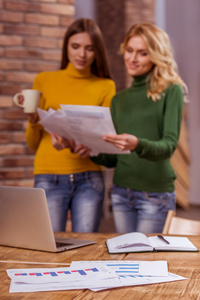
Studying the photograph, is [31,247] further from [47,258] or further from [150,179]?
[150,179]

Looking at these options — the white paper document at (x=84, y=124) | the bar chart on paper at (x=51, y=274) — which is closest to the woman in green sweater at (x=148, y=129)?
the white paper document at (x=84, y=124)

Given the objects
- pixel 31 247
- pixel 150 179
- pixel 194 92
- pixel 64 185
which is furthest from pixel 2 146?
pixel 194 92

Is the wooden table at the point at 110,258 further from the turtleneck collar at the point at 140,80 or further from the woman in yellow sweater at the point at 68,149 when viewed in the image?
the turtleneck collar at the point at 140,80

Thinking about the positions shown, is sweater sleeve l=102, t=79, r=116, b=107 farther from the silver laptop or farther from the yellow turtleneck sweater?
the silver laptop

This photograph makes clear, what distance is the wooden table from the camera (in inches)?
43.6

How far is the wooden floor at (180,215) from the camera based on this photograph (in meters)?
4.82

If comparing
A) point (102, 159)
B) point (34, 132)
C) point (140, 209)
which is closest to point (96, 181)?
point (102, 159)

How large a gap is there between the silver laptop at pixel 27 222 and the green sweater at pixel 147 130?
0.68 metres

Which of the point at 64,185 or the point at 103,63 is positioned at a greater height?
the point at 103,63

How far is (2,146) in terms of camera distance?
2.97 m

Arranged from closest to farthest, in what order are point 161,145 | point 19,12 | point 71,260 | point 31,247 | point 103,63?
1. point 71,260
2. point 31,247
3. point 161,145
4. point 103,63
5. point 19,12

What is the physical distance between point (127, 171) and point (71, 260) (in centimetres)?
94

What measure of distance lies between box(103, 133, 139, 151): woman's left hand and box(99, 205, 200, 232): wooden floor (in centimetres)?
280

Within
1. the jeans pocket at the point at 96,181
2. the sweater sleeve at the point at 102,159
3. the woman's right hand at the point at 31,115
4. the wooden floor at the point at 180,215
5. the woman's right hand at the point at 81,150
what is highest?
the woman's right hand at the point at 31,115
